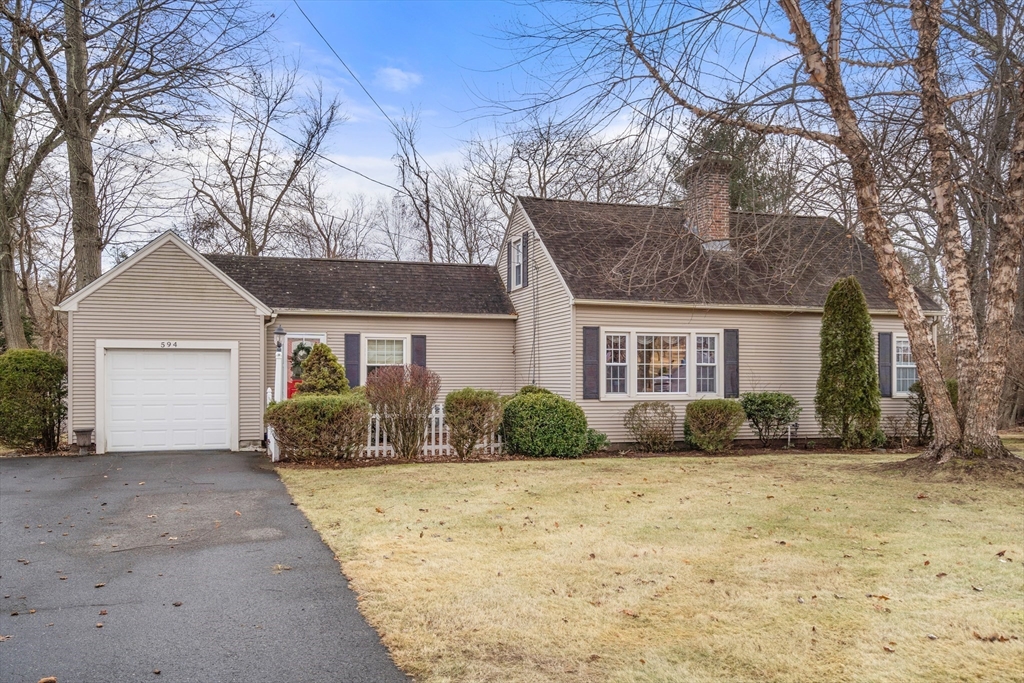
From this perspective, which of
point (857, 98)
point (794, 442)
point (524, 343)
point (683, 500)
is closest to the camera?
point (857, 98)

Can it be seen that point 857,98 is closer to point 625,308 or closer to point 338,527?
point 338,527

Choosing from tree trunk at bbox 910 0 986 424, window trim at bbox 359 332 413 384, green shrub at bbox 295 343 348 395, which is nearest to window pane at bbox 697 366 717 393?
tree trunk at bbox 910 0 986 424

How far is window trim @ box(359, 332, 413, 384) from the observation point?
16.9m

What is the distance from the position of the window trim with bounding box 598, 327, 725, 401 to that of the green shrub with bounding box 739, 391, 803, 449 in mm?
659

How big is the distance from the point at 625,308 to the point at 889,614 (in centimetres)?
1089

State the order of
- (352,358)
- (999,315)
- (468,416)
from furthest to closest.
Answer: (352,358)
(468,416)
(999,315)

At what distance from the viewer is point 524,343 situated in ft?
58.1

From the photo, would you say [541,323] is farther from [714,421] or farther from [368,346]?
[714,421]

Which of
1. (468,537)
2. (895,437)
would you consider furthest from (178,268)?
(895,437)

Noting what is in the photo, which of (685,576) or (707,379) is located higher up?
(707,379)

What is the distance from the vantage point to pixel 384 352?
1717 centimetres

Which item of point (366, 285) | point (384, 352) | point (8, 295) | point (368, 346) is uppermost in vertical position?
point (366, 285)

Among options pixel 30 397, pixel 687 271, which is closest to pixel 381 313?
pixel 687 271

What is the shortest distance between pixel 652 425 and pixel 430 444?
4540mm
